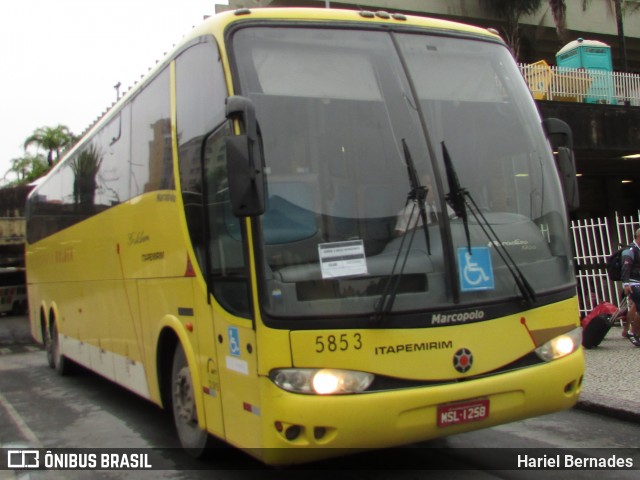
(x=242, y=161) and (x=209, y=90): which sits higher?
(x=209, y=90)

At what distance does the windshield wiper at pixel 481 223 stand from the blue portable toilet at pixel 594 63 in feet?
50.7

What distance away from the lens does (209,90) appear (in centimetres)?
530

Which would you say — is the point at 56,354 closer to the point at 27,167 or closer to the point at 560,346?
the point at 560,346

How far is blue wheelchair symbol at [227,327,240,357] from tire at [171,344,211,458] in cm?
97

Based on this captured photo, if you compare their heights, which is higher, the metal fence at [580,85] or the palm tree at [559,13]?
the palm tree at [559,13]

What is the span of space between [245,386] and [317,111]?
1.88 metres

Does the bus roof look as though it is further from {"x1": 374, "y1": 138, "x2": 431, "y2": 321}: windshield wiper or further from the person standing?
the person standing

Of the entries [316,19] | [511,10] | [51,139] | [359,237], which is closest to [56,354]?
[316,19]

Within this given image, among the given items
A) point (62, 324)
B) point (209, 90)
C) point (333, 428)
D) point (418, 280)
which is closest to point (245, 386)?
point (333, 428)

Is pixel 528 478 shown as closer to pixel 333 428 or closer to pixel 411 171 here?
pixel 333 428

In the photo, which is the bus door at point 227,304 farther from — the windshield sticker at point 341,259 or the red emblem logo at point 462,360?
the red emblem logo at point 462,360

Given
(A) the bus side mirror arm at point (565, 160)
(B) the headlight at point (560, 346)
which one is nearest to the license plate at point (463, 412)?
(B) the headlight at point (560, 346)

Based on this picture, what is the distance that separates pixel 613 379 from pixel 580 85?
12000mm

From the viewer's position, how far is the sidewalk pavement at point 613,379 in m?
7.09
